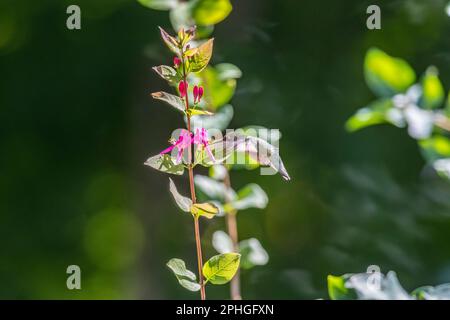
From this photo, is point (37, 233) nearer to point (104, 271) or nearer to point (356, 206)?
point (104, 271)

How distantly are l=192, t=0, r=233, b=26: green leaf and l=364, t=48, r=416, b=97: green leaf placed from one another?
175 millimetres

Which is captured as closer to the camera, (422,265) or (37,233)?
(422,265)

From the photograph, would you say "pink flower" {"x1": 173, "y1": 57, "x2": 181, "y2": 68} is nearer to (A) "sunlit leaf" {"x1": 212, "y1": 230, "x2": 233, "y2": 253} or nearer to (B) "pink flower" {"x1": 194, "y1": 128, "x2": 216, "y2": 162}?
(B) "pink flower" {"x1": 194, "y1": 128, "x2": 216, "y2": 162}

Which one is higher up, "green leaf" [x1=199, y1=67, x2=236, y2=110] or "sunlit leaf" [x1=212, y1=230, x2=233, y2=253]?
"green leaf" [x1=199, y1=67, x2=236, y2=110]

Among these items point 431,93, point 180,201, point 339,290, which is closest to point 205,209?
point 180,201

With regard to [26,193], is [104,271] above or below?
below

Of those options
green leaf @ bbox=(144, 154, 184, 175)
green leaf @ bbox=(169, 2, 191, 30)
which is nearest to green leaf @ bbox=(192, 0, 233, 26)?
green leaf @ bbox=(169, 2, 191, 30)

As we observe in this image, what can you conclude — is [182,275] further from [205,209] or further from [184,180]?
[184,180]

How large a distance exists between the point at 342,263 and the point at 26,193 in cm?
97

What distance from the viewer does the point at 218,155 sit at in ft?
1.59

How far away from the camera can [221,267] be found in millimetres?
512

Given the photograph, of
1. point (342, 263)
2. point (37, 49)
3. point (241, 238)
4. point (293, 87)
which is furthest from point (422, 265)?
point (37, 49)

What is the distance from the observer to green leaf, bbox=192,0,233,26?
72 cm
